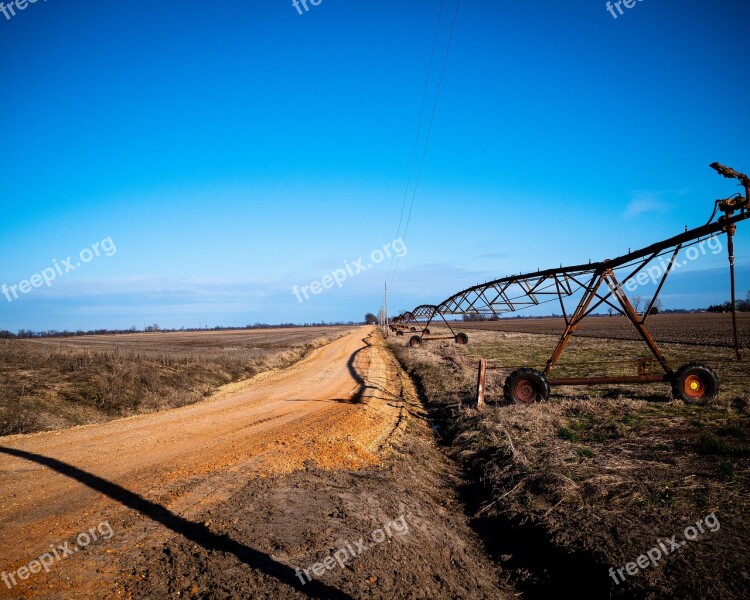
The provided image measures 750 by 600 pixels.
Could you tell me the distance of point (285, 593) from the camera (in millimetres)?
4051

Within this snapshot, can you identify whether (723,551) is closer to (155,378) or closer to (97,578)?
(97,578)

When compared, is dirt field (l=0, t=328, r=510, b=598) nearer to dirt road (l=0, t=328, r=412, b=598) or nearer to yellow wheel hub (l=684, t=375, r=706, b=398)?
dirt road (l=0, t=328, r=412, b=598)

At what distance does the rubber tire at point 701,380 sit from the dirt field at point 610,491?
286 millimetres

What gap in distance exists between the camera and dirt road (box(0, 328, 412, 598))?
459cm

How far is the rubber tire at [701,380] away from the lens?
436 inches

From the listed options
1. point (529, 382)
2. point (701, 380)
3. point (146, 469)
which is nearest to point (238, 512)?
point (146, 469)

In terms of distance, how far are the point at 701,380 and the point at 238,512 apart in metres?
12.7

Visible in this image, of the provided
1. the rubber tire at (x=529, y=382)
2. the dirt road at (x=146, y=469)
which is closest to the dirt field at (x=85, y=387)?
the dirt road at (x=146, y=469)

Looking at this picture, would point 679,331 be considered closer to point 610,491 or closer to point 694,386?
point 694,386

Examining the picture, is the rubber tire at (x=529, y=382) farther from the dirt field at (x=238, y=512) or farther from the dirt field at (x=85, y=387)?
the dirt field at (x=85, y=387)

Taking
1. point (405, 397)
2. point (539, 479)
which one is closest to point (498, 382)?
point (405, 397)

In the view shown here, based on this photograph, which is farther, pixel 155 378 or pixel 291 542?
pixel 155 378

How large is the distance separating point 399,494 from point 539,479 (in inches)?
96.7

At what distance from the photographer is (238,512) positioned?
571 cm
